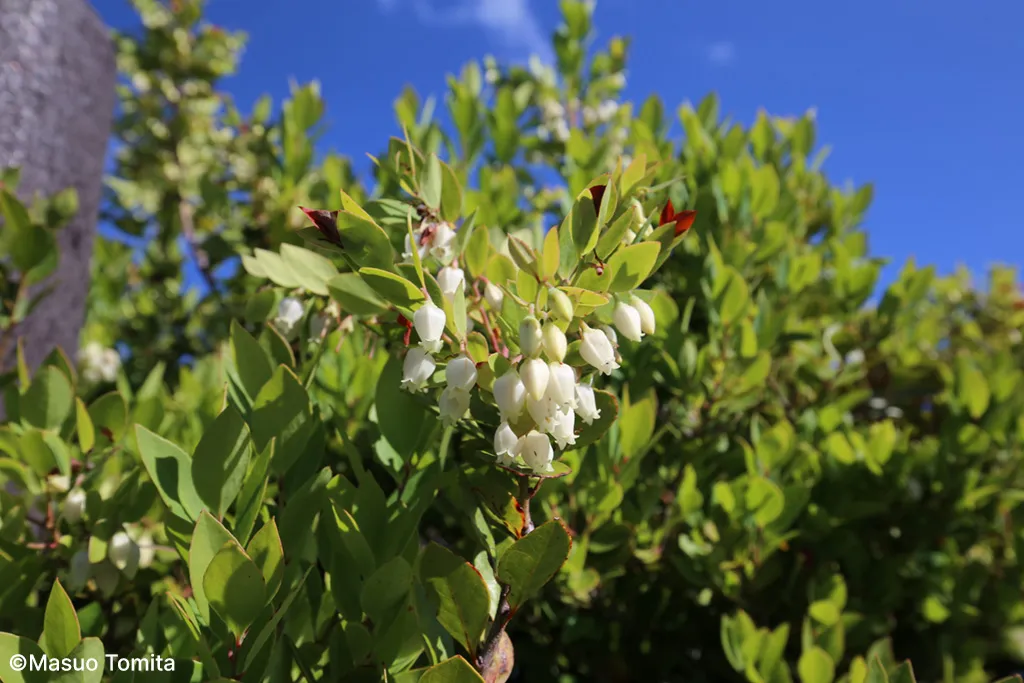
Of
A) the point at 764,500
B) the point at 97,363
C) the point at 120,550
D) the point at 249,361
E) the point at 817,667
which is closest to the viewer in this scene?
the point at 249,361

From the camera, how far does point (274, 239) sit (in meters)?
2.16

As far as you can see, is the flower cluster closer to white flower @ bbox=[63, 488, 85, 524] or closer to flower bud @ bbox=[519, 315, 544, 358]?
white flower @ bbox=[63, 488, 85, 524]

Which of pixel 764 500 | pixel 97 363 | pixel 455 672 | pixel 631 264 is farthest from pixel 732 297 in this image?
pixel 97 363

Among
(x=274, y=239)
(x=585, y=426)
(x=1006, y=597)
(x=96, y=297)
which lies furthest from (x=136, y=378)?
(x=1006, y=597)

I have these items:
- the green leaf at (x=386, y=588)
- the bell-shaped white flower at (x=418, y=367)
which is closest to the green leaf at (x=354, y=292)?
the bell-shaped white flower at (x=418, y=367)

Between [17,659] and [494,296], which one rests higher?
[494,296]

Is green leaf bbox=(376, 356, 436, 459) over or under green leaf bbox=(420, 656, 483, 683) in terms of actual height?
over

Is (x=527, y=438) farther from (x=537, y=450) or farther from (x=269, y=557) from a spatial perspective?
(x=269, y=557)

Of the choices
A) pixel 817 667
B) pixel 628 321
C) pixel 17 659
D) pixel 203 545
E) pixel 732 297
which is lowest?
pixel 817 667

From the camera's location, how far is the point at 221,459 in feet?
2.80

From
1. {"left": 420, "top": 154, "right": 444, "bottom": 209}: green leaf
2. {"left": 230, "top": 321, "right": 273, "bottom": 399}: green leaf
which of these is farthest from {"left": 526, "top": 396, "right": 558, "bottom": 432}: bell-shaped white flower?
{"left": 230, "top": 321, "right": 273, "bottom": 399}: green leaf

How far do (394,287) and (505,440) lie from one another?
0.67ft

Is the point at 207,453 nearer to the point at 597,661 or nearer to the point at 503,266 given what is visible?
the point at 503,266

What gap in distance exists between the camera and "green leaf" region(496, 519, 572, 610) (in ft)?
2.23
